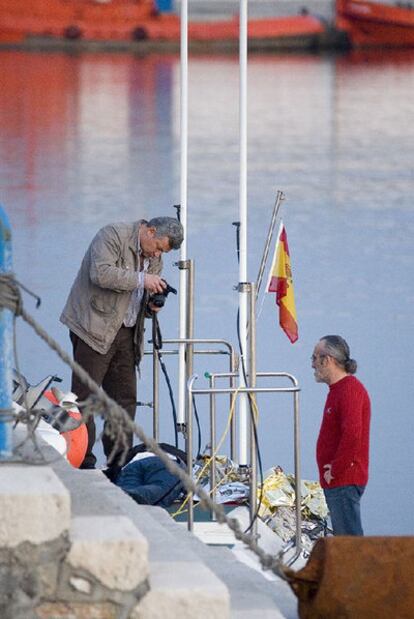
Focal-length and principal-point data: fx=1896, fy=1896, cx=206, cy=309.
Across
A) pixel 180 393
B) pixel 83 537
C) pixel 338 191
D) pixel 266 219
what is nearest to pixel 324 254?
pixel 266 219

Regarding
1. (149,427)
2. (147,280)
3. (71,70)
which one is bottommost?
(149,427)

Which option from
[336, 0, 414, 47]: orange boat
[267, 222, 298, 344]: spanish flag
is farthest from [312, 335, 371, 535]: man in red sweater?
[336, 0, 414, 47]: orange boat

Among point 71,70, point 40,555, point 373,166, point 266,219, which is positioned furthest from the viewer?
point 71,70

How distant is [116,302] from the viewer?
9812mm

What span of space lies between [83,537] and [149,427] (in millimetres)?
7099

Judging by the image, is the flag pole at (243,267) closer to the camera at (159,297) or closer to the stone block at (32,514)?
the camera at (159,297)

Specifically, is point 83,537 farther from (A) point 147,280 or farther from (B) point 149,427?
(B) point 149,427

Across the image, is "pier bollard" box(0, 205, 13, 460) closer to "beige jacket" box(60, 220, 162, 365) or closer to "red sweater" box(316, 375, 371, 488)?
"red sweater" box(316, 375, 371, 488)

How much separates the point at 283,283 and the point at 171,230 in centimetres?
66

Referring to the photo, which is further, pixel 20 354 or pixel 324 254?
pixel 324 254

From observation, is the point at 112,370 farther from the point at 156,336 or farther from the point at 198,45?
the point at 198,45

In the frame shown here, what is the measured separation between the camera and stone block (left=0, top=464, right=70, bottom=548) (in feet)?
16.6

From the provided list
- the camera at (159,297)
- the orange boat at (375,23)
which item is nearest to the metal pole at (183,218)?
the camera at (159,297)

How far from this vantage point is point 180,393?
9.95 metres
